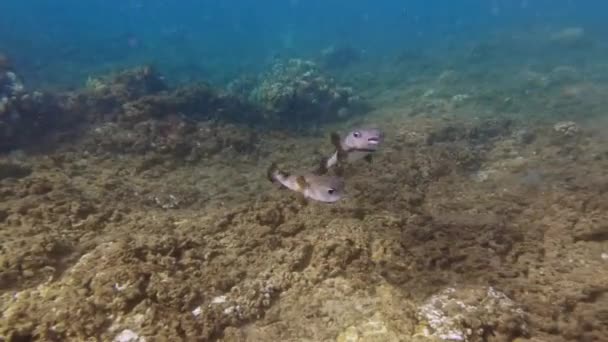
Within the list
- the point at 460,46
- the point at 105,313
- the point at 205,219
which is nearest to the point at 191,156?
the point at 205,219

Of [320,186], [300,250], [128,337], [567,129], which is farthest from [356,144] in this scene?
[567,129]

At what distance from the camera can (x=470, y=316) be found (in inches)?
140

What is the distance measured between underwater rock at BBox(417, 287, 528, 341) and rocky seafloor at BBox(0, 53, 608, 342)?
0.01m

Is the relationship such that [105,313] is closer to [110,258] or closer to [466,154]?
[110,258]

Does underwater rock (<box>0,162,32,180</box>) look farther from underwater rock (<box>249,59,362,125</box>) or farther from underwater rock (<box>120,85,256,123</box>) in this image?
underwater rock (<box>249,59,362,125</box>)

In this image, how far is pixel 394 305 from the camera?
147 inches

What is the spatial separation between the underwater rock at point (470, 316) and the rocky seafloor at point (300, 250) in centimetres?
1

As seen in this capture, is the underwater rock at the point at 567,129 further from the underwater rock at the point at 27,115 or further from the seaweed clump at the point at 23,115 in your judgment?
the seaweed clump at the point at 23,115

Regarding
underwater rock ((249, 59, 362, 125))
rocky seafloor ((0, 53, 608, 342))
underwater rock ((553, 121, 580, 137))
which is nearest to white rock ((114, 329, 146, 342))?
rocky seafloor ((0, 53, 608, 342))

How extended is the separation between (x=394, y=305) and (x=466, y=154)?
18.7 ft

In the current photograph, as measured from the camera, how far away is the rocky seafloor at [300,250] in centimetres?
352

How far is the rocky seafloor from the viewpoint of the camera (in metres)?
3.52

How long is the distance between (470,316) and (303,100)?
1117 cm

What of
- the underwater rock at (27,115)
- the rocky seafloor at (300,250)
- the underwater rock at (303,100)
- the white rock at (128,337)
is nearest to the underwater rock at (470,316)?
the rocky seafloor at (300,250)
